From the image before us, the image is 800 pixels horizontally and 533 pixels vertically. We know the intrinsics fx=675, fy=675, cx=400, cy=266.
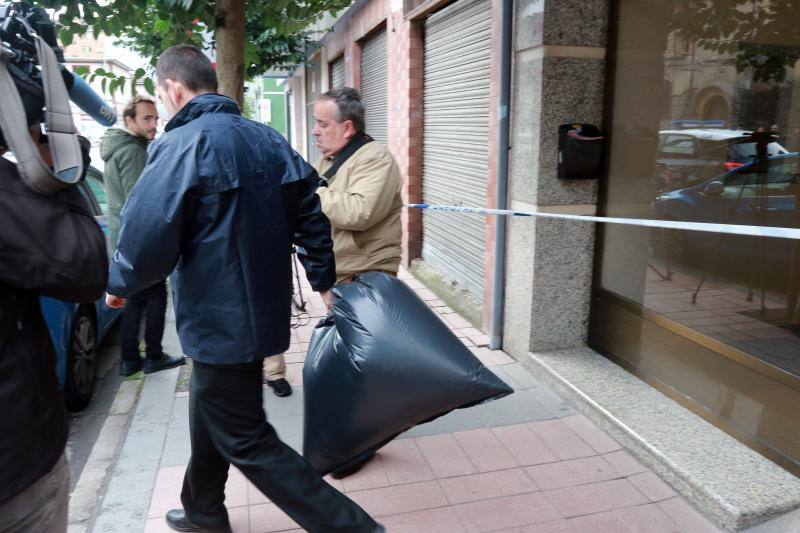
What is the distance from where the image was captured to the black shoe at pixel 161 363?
474 cm

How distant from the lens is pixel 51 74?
62.6 inches

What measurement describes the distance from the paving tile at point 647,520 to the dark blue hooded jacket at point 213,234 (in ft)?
5.43

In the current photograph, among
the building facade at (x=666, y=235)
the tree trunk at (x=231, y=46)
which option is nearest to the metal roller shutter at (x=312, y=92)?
the building facade at (x=666, y=235)

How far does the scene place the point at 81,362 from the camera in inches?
172

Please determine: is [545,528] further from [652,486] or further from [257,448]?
[257,448]

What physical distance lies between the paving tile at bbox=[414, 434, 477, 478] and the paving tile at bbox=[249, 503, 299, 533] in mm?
768

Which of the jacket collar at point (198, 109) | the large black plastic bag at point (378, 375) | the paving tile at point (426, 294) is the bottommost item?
the paving tile at point (426, 294)

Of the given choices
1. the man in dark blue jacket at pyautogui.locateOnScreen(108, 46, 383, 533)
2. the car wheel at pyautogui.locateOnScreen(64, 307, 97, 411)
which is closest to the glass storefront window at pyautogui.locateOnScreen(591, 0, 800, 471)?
the man in dark blue jacket at pyautogui.locateOnScreen(108, 46, 383, 533)

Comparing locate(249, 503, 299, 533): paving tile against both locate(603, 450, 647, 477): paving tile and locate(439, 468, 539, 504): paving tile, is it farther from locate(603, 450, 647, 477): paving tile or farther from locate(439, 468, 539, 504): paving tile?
locate(603, 450, 647, 477): paving tile

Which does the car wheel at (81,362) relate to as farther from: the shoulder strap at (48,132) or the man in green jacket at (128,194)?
the shoulder strap at (48,132)

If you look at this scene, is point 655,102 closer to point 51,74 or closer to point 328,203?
point 328,203

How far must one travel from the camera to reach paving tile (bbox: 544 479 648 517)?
2979 millimetres

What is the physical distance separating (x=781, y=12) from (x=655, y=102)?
908 mm

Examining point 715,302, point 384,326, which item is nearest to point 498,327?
point 715,302
